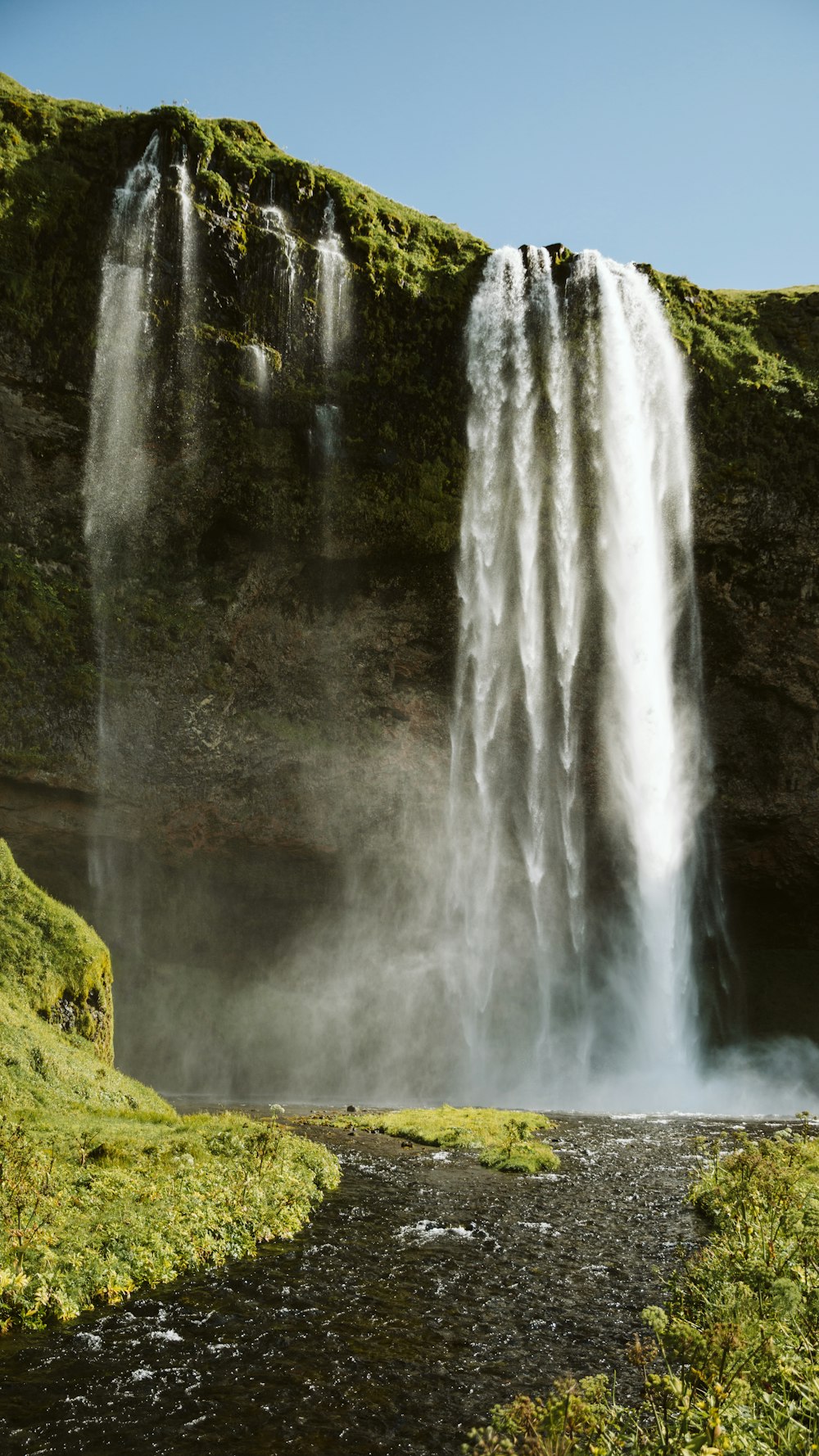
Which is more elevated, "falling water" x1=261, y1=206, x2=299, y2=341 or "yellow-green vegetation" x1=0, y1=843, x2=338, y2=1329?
"falling water" x1=261, y1=206, x2=299, y2=341

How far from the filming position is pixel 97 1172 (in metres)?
12.2

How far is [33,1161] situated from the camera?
1170 centimetres

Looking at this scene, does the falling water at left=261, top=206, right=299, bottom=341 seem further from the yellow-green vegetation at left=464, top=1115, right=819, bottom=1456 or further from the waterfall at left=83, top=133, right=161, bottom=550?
the yellow-green vegetation at left=464, top=1115, right=819, bottom=1456

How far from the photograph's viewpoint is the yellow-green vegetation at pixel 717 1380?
5.35 m

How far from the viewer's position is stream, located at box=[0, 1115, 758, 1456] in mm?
6859

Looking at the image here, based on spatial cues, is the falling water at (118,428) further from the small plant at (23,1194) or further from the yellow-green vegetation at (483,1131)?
the small plant at (23,1194)

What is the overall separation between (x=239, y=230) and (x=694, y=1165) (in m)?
33.0

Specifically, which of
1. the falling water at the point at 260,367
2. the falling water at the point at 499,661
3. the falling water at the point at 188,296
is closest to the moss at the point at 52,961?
the falling water at the point at 499,661

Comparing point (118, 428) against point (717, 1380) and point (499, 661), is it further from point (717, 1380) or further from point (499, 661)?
point (717, 1380)

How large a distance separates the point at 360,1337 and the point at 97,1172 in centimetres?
511

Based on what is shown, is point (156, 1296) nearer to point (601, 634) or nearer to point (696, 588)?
point (601, 634)

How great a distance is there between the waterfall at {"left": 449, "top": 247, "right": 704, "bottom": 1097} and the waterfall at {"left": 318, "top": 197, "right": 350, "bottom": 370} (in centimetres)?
489

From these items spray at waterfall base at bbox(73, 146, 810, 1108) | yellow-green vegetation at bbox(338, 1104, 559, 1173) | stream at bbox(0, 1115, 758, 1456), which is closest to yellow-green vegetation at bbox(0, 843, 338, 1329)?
stream at bbox(0, 1115, 758, 1456)

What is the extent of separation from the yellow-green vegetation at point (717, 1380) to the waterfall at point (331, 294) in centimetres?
3271
